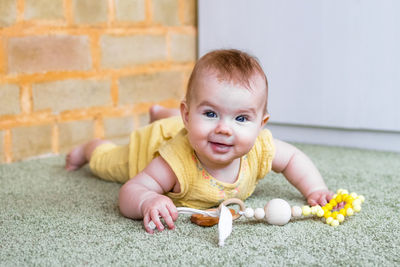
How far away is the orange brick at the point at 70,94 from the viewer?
5.04ft

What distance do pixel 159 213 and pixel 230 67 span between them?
299 millimetres

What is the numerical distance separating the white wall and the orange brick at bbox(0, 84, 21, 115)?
771 millimetres

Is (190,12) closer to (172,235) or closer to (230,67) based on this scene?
(230,67)

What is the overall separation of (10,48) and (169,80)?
0.62 meters

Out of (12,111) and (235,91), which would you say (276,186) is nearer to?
(235,91)

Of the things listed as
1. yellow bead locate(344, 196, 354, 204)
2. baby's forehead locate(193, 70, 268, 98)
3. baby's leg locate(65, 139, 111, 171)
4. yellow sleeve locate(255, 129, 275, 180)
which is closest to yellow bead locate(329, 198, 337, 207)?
yellow bead locate(344, 196, 354, 204)

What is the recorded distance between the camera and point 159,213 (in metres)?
0.92

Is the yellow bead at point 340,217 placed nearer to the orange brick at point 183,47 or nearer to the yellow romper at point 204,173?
the yellow romper at point 204,173

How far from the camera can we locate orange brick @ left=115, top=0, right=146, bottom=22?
1.70m

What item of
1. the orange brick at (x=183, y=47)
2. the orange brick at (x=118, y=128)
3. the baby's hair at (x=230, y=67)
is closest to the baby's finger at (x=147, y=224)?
the baby's hair at (x=230, y=67)

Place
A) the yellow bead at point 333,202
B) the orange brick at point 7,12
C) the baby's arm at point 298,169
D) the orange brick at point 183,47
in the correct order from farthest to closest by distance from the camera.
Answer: the orange brick at point 183,47
the orange brick at point 7,12
the baby's arm at point 298,169
the yellow bead at point 333,202

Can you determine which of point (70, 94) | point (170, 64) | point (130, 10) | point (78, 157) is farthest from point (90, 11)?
point (78, 157)

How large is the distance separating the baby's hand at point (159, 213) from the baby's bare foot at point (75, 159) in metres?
0.56

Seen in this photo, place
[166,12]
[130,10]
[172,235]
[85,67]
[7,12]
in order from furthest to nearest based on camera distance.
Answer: [166,12] → [130,10] → [85,67] → [7,12] → [172,235]
